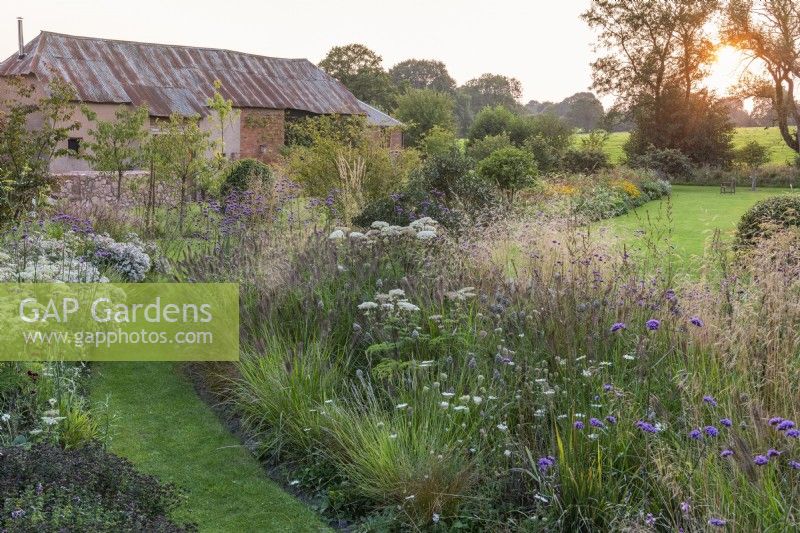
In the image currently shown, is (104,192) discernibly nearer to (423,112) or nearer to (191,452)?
(191,452)

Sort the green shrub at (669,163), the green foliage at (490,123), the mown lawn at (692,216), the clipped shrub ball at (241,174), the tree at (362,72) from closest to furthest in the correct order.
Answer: the mown lawn at (692,216)
the clipped shrub ball at (241,174)
the green shrub at (669,163)
the green foliage at (490,123)
the tree at (362,72)

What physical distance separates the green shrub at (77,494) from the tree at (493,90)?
3023 inches

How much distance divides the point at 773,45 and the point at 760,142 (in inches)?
388

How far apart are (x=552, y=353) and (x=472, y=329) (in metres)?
0.77

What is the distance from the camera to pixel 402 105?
137 ft

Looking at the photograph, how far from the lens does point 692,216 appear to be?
1905 cm

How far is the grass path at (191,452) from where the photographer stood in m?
4.43

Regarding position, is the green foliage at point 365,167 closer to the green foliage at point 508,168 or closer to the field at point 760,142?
the green foliage at point 508,168

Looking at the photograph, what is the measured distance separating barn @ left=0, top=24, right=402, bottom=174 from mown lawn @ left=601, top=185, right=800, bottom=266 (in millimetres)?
9625

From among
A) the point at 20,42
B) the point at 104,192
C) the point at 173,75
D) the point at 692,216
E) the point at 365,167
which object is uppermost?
the point at 20,42

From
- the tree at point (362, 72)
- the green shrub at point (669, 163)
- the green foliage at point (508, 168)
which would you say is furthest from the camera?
the tree at point (362, 72)

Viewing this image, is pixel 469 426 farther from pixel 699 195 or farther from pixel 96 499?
pixel 699 195

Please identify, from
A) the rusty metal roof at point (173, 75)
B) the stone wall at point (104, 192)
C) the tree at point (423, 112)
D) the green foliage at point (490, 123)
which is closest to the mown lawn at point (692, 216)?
the stone wall at point (104, 192)

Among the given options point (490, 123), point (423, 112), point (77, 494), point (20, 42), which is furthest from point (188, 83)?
point (77, 494)
